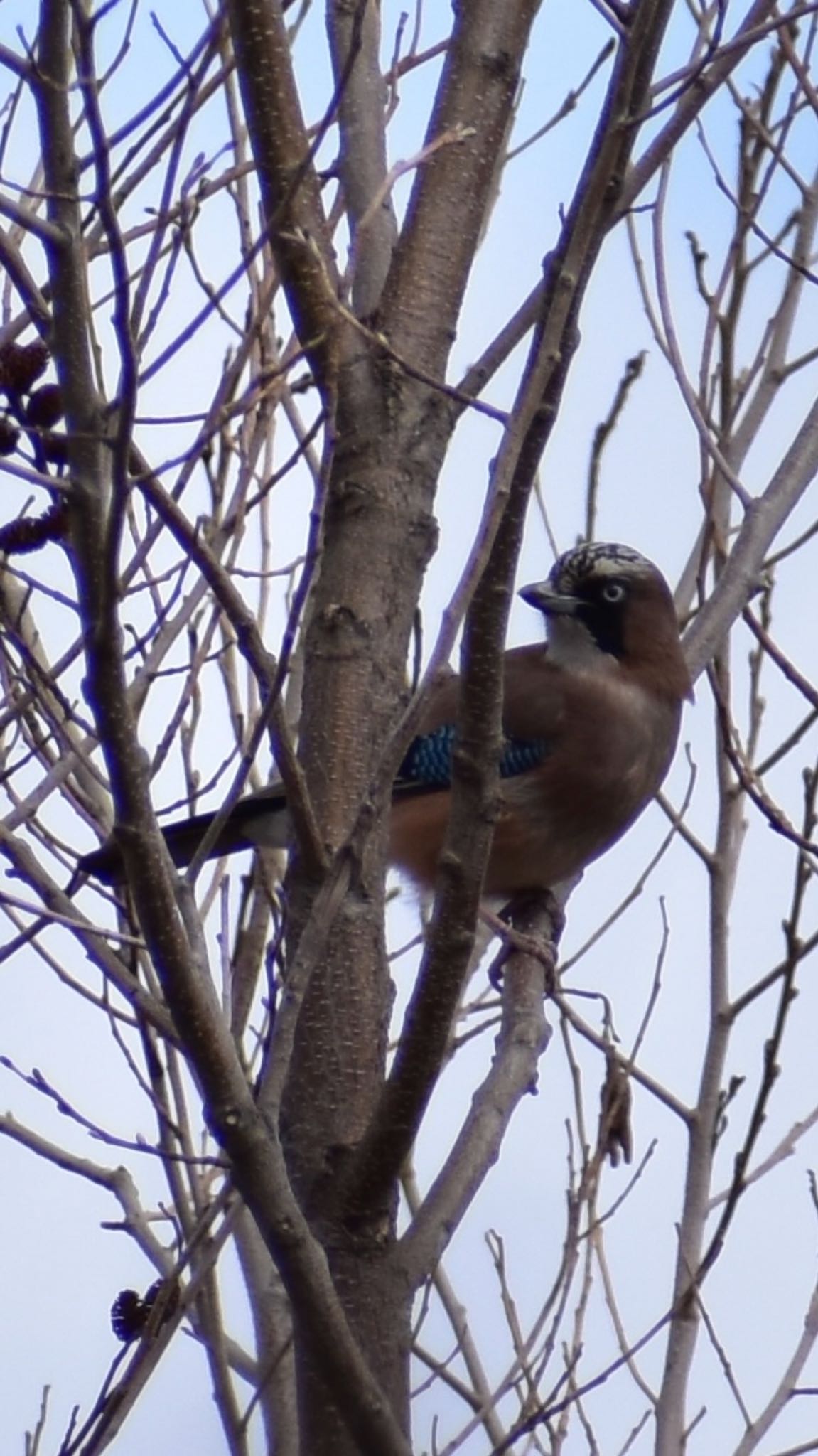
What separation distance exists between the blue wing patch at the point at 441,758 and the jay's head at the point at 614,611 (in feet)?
1.21

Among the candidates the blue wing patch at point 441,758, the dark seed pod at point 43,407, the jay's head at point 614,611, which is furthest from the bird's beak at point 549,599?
the dark seed pod at point 43,407

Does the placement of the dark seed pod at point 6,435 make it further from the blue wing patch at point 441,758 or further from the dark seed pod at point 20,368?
the blue wing patch at point 441,758

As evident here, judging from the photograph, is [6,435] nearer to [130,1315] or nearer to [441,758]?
[130,1315]

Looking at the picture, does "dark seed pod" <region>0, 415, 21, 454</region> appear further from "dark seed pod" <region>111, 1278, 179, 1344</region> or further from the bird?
the bird

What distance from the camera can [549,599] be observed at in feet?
17.4

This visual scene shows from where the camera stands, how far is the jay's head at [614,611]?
5.31 meters

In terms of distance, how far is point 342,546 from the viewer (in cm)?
313

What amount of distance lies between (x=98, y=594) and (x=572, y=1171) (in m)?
2.40

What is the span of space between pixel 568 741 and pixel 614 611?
0.47 metres

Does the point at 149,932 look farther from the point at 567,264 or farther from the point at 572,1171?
the point at 572,1171

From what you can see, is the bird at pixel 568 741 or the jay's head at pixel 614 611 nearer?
the bird at pixel 568 741

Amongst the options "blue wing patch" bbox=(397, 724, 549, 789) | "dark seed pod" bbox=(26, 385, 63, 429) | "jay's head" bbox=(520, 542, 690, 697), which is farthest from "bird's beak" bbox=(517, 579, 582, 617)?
"dark seed pod" bbox=(26, 385, 63, 429)

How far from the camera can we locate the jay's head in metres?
5.31

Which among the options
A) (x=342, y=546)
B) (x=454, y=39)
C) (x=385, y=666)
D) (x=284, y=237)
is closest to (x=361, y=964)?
(x=385, y=666)
